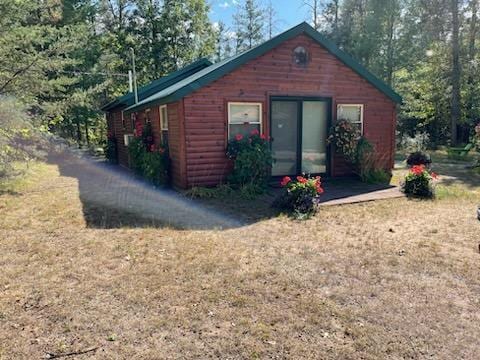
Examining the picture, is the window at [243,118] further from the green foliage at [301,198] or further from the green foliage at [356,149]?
the green foliage at [301,198]

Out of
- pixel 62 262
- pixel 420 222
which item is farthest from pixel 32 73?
pixel 420 222

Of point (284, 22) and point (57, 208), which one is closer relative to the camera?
point (57, 208)

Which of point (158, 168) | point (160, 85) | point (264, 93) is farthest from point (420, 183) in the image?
point (160, 85)

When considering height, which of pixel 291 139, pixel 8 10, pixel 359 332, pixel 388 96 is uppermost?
pixel 8 10

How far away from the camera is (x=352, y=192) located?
748 centimetres

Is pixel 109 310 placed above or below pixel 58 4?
below

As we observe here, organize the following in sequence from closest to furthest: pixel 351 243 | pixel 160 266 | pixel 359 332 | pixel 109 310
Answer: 1. pixel 359 332
2. pixel 109 310
3. pixel 160 266
4. pixel 351 243

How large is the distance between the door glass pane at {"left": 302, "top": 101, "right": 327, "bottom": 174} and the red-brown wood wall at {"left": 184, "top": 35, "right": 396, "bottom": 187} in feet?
0.94

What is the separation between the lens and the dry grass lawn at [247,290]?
8.07 feet

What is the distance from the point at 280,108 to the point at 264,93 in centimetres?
58

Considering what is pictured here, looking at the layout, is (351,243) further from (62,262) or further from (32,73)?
(32,73)

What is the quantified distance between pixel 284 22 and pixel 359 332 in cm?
2718

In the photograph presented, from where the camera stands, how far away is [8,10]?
7668mm

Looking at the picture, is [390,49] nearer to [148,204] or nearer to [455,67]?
[455,67]
